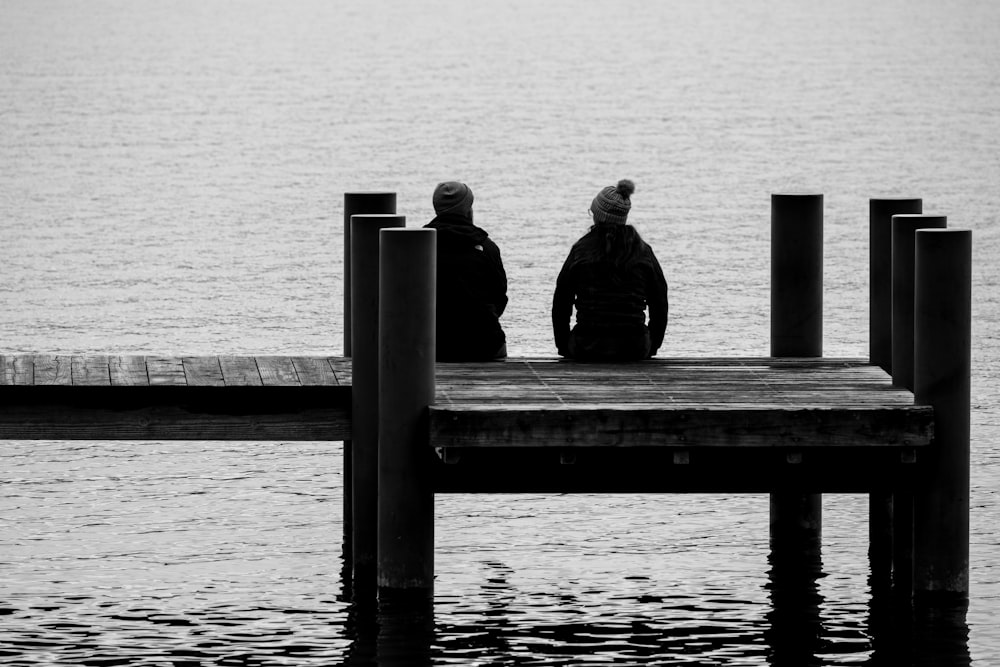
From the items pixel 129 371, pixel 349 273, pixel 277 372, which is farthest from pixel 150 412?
pixel 349 273

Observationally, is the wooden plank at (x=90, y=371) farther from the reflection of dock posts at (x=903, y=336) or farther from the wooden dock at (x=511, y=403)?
the reflection of dock posts at (x=903, y=336)

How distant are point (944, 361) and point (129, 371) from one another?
4540 mm

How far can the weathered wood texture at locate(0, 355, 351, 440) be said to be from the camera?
1255cm

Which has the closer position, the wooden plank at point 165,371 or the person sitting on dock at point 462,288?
the wooden plank at point 165,371

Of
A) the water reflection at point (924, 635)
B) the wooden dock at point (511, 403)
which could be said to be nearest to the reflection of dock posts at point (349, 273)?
the wooden dock at point (511, 403)

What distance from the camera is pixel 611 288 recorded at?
13.6 metres

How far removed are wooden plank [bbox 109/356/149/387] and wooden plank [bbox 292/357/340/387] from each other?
88 centimetres

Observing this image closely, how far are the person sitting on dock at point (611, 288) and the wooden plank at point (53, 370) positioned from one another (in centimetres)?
289

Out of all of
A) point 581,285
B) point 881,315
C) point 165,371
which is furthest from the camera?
point 881,315

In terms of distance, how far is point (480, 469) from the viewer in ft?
39.3

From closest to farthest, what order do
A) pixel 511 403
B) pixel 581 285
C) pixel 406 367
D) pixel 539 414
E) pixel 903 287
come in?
pixel 539 414 < pixel 406 367 < pixel 511 403 < pixel 903 287 < pixel 581 285

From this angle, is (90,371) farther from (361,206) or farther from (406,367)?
(361,206)

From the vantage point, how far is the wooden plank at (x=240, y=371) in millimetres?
12703

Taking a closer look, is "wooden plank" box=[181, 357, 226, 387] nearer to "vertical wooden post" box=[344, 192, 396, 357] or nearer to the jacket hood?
"vertical wooden post" box=[344, 192, 396, 357]
